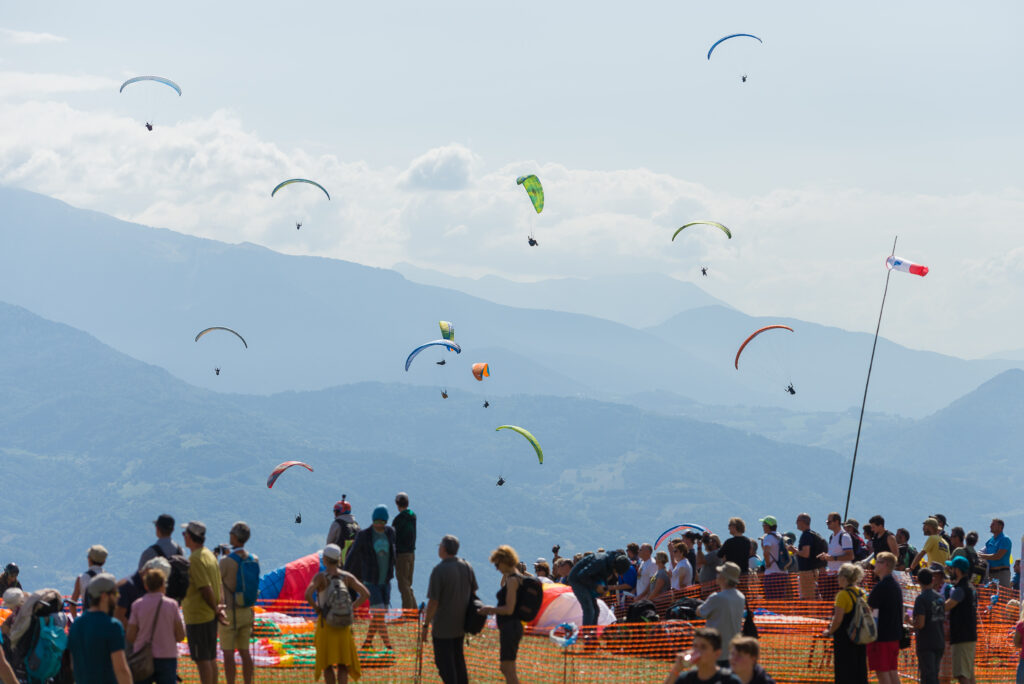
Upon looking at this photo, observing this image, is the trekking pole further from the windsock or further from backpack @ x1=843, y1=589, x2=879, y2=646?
the windsock

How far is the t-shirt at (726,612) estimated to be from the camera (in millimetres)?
10000

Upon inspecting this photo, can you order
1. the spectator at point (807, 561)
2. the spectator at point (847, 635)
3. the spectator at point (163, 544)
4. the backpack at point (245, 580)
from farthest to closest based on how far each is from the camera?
the spectator at point (807, 561)
the backpack at point (245, 580)
the spectator at point (847, 635)
the spectator at point (163, 544)

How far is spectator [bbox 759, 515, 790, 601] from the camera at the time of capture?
1664cm

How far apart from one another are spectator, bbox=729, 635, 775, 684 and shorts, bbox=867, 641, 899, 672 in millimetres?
4169

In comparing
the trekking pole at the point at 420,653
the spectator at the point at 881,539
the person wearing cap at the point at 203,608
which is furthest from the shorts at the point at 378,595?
the spectator at the point at 881,539

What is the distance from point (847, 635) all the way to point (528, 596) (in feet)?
9.71

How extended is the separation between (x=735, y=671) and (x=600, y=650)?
6.66m

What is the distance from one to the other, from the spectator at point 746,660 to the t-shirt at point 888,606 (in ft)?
13.0

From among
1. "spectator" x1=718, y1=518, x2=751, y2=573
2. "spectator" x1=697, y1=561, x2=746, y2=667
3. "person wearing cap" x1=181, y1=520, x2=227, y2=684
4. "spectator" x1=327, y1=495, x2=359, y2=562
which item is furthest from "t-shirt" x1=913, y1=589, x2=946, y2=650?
"person wearing cap" x1=181, y1=520, x2=227, y2=684

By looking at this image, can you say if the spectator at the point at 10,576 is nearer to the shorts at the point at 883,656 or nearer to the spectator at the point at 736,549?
the spectator at the point at 736,549

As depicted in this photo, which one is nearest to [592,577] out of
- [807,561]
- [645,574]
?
[645,574]

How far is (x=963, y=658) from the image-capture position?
1263 cm

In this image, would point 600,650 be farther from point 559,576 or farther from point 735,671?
point 735,671

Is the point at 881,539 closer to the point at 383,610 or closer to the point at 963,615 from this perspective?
the point at 963,615
